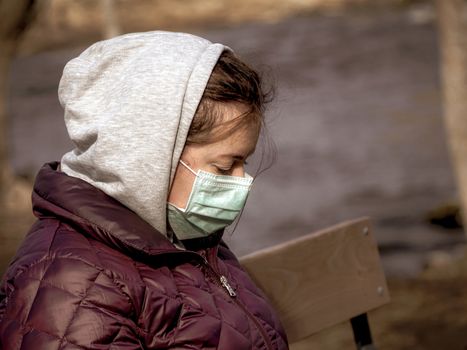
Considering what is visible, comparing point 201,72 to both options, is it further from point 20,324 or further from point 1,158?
point 1,158

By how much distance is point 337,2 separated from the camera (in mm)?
25766

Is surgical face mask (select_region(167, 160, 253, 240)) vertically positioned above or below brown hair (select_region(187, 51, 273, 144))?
below

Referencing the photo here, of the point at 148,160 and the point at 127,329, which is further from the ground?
the point at 148,160

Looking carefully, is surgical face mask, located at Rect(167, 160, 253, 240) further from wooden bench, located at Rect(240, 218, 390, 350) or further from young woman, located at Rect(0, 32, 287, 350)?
wooden bench, located at Rect(240, 218, 390, 350)

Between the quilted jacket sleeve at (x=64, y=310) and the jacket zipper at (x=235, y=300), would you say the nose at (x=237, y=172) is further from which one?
the quilted jacket sleeve at (x=64, y=310)

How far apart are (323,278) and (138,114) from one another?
3.78 feet

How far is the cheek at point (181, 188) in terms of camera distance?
240 centimetres

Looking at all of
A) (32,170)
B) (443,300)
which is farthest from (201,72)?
(32,170)

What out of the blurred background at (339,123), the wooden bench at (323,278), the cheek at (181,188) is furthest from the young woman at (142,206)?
the wooden bench at (323,278)

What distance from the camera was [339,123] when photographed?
13.5 metres

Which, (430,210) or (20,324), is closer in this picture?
(20,324)

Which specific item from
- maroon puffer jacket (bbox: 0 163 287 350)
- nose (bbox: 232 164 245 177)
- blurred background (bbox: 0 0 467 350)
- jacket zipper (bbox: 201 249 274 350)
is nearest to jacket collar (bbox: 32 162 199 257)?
maroon puffer jacket (bbox: 0 163 287 350)

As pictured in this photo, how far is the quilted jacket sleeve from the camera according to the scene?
2088 mm

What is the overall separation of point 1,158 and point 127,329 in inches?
226
